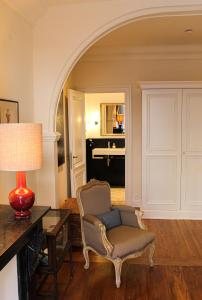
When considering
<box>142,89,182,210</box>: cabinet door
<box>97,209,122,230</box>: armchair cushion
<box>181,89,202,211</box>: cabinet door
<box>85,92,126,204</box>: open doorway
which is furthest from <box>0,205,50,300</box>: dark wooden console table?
<box>85,92,126,204</box>: open doorway

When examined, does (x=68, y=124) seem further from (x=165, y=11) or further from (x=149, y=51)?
(x=165, y=11)

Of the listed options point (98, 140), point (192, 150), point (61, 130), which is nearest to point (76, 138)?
point (61, 130)

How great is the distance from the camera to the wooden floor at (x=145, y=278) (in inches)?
116

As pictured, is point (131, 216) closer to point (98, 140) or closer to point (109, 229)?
point (109, 229)

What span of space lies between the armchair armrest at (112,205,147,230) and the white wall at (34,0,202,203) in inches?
32.2

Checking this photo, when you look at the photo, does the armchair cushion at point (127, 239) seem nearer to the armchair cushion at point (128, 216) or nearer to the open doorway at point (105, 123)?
the armchair cushion at point (128, 216)

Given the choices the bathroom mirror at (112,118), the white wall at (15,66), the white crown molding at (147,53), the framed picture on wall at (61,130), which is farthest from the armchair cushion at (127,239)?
the bathroom mirror at (112,118)

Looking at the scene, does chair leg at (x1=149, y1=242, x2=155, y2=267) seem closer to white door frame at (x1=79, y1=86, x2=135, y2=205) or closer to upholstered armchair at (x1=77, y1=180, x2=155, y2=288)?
upholstered armchair at (x1=77, y1=180, x2=155, y2=288)

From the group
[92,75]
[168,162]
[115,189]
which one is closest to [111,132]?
[115,189]

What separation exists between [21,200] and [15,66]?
1414mm

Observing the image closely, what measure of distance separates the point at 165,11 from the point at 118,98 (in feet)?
15.8

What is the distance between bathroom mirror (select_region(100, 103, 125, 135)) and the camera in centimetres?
788

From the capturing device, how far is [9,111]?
2869 mm

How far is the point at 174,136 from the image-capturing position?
16.2ft
